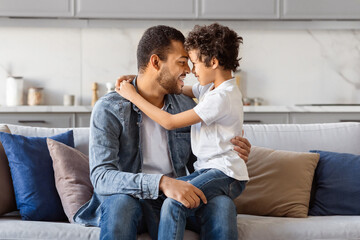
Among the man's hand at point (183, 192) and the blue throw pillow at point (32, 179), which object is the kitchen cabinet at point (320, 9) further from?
the man's hand at point (183, 192)

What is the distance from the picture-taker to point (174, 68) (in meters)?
2.08

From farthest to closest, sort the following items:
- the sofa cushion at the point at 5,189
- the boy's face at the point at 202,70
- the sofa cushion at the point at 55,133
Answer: the sofa cushion at the point at 55,133, the sofa cushion at the point at 5,189, the boy's face at the point at 202,70

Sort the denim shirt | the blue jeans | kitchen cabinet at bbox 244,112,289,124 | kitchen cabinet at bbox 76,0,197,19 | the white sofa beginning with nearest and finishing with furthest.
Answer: the blue jeans → the denim shirt → the white sofa → kitchen cabinet at bbox 244,112,289,124 → kitchen cabinet at bbox 76,0,197,19

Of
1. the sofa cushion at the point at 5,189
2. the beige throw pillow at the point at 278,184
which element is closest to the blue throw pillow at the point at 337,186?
the beige throw pillow at the point at 278,184

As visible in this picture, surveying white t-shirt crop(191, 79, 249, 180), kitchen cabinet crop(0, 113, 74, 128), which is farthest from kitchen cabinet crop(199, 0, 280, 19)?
white t-shirt crop(191, 79, 249, 180)

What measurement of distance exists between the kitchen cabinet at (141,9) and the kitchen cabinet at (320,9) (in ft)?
2.82

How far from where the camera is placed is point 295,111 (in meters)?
4.49

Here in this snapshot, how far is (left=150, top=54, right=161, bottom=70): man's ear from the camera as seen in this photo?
209 centimetres

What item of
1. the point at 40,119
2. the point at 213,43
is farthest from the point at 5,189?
the point at 40,119

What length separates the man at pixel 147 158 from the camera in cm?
175

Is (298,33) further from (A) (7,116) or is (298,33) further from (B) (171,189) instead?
(B) (171,189)

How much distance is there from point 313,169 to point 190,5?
264 centimetres

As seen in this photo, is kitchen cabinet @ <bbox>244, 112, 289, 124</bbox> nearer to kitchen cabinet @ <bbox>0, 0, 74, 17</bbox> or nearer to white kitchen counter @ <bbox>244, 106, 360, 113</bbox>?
white kitchen counter @ <bbox>244, 106, 360, 113</bbox>

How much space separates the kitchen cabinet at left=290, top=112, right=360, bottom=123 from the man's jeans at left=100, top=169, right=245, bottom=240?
111 inches
